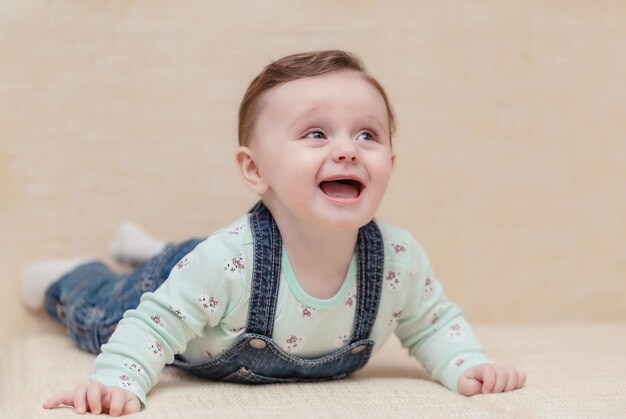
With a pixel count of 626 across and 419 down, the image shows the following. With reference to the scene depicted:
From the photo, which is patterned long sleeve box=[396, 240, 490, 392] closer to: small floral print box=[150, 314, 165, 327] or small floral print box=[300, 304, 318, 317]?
small floral print box=[300, 304, 318, 317]

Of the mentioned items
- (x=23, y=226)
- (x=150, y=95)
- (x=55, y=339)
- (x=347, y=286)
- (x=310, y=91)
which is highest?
(x=310, y=91)

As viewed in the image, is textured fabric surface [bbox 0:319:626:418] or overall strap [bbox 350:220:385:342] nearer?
textured fabric surface [bbox 0:319:626:418]

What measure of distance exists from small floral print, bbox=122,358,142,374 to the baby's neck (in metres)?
0.25

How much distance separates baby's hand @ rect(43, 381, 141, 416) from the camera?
108 cm

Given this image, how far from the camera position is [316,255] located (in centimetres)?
127

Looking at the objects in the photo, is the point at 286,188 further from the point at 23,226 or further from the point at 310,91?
the point at 23,226

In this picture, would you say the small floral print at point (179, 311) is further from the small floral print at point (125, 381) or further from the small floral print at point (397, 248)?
the small floral print at point (397, 248)

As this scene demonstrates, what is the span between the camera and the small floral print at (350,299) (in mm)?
1281

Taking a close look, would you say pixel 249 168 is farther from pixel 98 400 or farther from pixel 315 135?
pixel 98 400

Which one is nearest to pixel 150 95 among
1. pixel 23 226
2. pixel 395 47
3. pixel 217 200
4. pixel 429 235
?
pixel 217 200

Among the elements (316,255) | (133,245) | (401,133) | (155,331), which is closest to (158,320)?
(155,331)

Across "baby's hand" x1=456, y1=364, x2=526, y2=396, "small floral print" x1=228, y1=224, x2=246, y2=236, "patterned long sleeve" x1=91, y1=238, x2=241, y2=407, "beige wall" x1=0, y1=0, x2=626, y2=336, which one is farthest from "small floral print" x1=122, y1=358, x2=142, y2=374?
"beige wall" x1=0, y1=0, x2=626, y2=336

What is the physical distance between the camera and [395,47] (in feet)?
6.36

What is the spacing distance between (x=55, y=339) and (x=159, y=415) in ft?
2.25
